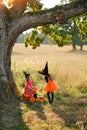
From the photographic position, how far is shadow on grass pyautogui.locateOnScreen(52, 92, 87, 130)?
10.7 m

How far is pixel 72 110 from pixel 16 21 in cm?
397

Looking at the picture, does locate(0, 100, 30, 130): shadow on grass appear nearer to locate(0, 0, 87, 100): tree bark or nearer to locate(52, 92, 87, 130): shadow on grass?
locate(0, 0, 87, 100): tree bark

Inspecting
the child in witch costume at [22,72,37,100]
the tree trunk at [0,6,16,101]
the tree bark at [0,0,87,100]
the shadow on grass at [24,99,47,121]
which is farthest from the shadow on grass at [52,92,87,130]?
the tree bark at [0,0,87,100]

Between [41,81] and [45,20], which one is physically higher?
[45,20]

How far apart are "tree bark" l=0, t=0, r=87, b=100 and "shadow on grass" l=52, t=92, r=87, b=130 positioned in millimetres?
2055

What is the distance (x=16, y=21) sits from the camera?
13.1 metres

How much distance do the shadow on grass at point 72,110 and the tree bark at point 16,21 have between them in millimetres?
2055

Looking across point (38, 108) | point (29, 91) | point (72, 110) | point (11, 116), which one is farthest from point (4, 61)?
point (72, 110)

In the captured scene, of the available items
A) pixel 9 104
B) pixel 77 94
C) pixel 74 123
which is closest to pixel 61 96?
pixel 77 94

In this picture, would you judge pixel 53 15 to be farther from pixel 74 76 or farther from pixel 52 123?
pixel 74 76

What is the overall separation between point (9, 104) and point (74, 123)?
2827 mm

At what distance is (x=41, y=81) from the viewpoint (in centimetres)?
1942

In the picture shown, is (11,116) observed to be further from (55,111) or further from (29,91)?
(29,91)

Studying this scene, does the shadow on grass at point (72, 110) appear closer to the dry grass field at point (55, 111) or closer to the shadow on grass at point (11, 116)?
the dry grass field at point (55, 111)
